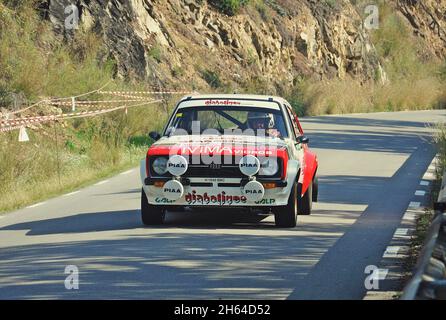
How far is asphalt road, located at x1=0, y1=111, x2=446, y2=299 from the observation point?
1023 centimetres

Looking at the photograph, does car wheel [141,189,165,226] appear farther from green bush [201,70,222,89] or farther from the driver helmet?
green bush [201,70,222,89]

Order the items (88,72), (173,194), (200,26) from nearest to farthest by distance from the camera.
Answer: (173,194) < (88,72) < (200,26)

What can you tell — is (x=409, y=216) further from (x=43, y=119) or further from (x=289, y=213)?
(x=43, y=119)

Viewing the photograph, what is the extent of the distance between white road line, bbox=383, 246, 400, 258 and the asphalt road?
86mm

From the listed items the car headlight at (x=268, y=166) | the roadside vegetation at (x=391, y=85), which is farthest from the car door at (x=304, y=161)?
the roadside vegetation at (x=391, y=85)

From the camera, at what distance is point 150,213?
1453 centimetres

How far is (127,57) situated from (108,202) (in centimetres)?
1855

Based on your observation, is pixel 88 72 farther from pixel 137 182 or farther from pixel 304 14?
pixel 304 14

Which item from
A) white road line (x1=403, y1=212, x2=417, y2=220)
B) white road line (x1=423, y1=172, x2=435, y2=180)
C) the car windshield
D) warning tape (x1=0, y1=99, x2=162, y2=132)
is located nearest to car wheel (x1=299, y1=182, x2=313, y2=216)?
the car windshield

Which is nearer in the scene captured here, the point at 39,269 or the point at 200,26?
the point at 39,269

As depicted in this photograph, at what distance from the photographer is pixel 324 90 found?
49.1m

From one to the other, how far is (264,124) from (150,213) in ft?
6.30
